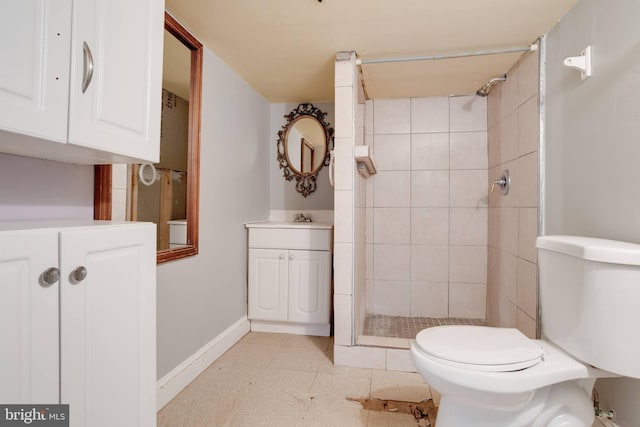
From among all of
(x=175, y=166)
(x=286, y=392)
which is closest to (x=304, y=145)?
(x=175, y=166)

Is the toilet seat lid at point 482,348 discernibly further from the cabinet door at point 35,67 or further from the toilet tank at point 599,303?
the cabinet door at point 35,67

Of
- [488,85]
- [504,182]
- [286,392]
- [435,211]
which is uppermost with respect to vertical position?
[488,85]

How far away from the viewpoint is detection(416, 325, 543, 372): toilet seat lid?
1026 mm

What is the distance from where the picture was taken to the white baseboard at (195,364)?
151 cm

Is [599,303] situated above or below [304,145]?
below

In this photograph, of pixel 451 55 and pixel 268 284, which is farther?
pixel 268 284

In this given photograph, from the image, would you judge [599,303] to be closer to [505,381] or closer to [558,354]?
[558,354]

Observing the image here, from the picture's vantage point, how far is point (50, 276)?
2.14 feet

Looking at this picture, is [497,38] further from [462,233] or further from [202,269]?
[202,269]

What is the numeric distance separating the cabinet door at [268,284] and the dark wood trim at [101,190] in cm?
126

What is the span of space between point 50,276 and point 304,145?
2316 mm

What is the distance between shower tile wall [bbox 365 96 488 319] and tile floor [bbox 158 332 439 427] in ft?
2.92

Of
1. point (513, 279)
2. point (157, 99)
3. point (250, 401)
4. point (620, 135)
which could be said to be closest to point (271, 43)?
point (157, 99)

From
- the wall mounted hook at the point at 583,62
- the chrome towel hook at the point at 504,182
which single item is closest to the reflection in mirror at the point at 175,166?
the wall mounted hook at the point at 583,62
